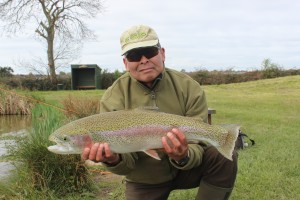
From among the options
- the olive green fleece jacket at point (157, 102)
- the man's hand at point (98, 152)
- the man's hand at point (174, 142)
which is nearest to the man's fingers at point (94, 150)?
the man's hand at point (98, 152)

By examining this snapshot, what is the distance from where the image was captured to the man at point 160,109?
3.83 meters

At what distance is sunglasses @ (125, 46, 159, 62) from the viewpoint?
381cm

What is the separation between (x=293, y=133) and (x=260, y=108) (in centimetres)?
706

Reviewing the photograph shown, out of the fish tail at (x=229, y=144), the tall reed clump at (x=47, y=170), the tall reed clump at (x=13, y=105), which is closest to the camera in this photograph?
the fish tail at (x=229, y=144)

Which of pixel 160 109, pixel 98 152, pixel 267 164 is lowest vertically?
pixel 267 164

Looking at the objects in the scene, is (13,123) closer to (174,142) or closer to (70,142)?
(70,142)

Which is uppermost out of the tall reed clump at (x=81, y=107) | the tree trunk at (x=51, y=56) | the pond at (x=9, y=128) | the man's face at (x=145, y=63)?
the tree trunk at (x=51, y=56)

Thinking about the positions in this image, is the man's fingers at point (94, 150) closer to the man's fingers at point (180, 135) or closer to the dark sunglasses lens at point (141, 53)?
the man's fingers at point (180, 135)

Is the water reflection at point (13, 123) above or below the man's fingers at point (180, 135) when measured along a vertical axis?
below

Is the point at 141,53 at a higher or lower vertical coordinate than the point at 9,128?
higher

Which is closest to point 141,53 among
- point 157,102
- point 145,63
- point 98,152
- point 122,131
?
point 145,63

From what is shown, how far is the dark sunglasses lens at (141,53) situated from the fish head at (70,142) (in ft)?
3.03

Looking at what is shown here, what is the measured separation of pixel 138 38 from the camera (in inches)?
151

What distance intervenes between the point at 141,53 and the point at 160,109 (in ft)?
1.90
